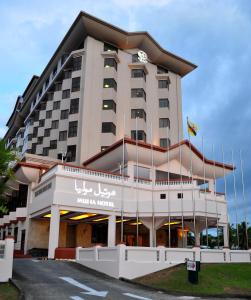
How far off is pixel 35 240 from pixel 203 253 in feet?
69.5

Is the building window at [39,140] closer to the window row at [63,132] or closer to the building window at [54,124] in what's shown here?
the window row at [63,132]

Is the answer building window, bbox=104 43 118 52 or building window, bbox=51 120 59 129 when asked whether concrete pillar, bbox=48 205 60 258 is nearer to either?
building window, bbox=51 120 59 129

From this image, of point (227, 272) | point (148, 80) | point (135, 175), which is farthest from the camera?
point (148, 80)

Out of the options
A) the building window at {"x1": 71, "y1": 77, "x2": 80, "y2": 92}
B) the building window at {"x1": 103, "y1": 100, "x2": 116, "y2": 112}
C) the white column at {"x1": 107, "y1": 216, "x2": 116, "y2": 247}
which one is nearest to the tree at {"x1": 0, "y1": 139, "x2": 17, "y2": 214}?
the white column at {"x1": 107, "y1": 216, "x2": 116, "y2": 247}

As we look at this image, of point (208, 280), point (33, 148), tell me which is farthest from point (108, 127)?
point (208, 280)

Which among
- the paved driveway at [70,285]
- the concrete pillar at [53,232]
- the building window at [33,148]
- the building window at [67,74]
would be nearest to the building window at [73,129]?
the building window at [67,74]

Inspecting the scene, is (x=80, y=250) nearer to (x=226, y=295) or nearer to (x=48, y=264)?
(x=48, y=264)

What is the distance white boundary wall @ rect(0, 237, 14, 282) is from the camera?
19844mm

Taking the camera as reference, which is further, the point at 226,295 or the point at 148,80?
the point at 148,80

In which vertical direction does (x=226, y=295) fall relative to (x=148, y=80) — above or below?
below

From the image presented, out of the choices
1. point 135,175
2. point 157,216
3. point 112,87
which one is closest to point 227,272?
point 157,216

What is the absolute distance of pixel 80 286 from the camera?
1873 cm

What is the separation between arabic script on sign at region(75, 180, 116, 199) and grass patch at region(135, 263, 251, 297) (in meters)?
14.2

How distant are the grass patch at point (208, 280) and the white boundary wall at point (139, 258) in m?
0.66
